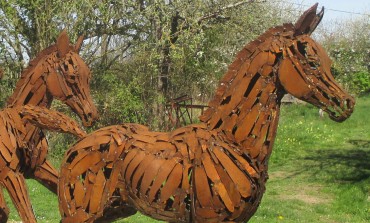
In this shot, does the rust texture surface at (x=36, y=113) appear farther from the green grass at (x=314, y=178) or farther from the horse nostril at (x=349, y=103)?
the green grass at (x=314, y=178)

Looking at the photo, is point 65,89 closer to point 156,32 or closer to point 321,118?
point 156,32

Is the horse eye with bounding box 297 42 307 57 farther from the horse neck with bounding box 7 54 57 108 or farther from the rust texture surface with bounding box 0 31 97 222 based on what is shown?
the horse neck with bounding box 7 54 57 108

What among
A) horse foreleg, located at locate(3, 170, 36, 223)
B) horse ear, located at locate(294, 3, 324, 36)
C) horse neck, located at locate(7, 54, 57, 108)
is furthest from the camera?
horse neck, located at locate(7, 54, 57, 108)

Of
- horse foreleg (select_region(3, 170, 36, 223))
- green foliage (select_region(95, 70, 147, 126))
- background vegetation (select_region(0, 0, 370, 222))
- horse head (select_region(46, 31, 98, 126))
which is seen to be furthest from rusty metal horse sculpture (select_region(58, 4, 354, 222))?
green foliage (select_region(95, 70, 147, 126))

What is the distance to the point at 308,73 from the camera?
297cm

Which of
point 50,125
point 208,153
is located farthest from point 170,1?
point 208,153

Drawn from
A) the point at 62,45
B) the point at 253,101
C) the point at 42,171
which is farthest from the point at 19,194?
the point at 253,101

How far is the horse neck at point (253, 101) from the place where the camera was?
119 inches

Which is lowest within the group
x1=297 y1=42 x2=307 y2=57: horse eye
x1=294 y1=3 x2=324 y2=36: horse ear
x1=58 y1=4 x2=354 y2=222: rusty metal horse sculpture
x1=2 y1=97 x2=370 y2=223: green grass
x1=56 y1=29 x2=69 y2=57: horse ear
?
x1=2 y1=97 x2=370 y2=223: green grass

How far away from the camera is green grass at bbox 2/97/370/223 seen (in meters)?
7.47

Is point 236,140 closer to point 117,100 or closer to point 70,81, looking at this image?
point 70,81

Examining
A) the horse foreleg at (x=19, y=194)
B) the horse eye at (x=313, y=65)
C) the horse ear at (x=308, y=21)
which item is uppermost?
the horse ear at (x=308, y=21)

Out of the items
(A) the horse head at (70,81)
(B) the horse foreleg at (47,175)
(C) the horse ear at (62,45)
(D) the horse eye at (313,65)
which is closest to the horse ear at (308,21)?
(D) the horse eye at (313,65)

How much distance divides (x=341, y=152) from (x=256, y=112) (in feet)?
29.4
